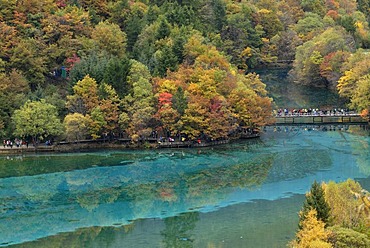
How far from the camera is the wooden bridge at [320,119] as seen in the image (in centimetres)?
6500

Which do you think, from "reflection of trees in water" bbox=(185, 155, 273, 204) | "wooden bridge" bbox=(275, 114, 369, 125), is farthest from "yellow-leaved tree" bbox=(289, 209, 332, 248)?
"wooden bridge" bbox=(275, 114, 369, 125)

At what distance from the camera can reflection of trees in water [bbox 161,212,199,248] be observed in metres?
36.3

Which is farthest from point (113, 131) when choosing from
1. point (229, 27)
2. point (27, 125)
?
point (229, 27)

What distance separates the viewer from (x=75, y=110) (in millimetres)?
57906

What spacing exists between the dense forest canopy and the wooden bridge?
2.04 meters

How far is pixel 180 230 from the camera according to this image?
38344mm

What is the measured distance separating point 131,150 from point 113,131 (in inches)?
93.2

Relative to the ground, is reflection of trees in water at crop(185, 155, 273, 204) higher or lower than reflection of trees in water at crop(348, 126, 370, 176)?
lower

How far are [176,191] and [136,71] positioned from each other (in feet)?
55.0

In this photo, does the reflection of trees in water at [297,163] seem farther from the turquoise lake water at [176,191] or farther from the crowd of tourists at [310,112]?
the crowd of tourists at [310,112]

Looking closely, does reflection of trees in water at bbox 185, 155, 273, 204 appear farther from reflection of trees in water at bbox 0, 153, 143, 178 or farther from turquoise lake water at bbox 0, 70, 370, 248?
reflection of trees in water at bbox 0, 153, 143, 178

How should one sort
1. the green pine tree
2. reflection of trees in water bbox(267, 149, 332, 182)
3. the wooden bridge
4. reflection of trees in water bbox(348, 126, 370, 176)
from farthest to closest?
the wooden bridge, reflection of trees in water bbox(348, 126, 370, 176), reflection of trees in water bbox(267, 149, 332, 182), the green pine tree

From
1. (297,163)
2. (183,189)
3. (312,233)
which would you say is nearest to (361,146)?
(297,163)

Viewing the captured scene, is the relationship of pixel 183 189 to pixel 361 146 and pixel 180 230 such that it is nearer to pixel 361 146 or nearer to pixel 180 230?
pixel 180 230
